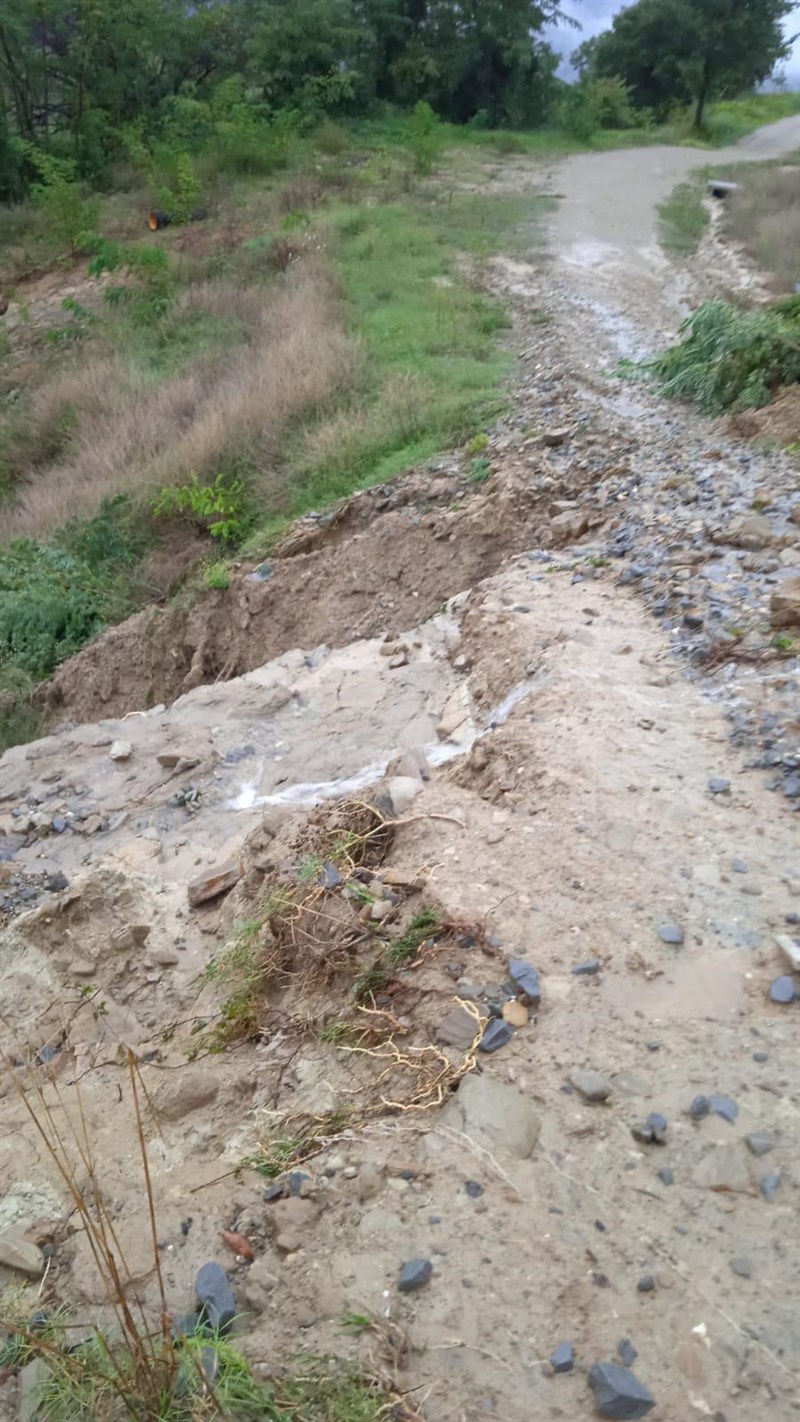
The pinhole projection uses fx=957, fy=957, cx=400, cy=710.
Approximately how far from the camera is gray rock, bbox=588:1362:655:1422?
1.71 meters

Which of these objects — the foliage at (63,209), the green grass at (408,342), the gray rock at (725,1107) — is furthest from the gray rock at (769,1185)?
the foliage at (63,209)

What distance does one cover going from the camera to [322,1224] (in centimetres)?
217

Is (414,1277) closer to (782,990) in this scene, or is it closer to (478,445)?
(782,990)

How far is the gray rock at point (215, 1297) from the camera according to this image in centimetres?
205

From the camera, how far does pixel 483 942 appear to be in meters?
2.67

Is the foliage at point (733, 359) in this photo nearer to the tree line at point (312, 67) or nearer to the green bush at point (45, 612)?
the green bush at point (45, 612)

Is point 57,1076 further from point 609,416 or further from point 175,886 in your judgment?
point 609,416

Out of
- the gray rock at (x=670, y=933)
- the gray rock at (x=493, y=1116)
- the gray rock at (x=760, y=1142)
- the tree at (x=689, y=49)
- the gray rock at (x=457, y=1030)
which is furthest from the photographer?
the tree at (x=689, y=49)

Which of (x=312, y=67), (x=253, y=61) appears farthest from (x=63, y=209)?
(x=312, y=67)

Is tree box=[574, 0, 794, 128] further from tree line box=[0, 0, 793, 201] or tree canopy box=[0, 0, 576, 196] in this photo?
tree canopy box=[0, 0, 576, 196]

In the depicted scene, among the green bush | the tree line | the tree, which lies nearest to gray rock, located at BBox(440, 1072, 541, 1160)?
the green bush

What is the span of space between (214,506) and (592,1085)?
566 cm

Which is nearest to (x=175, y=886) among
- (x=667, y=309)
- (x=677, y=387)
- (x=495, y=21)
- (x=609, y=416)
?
(x=609, y=416)

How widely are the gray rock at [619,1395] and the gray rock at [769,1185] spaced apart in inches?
17.8
